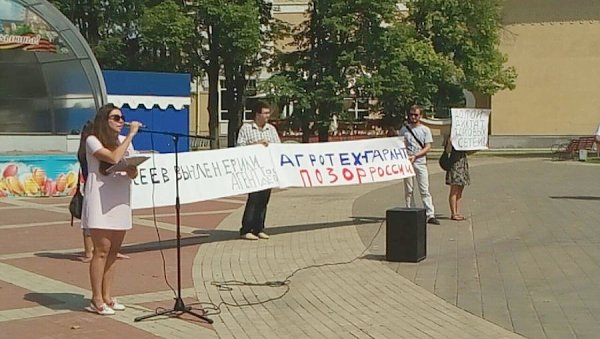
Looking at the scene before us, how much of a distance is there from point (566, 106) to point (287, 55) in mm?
18874

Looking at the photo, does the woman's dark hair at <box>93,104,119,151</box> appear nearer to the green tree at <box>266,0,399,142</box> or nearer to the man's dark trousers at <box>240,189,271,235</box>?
the man's dark trousers at <box>240,189,271,235</box>

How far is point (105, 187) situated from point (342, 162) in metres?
7.15

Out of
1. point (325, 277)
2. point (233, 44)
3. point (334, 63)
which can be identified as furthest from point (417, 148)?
point (334, 63)

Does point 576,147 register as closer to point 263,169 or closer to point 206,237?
point 263,169

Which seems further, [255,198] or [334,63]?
[334,63]

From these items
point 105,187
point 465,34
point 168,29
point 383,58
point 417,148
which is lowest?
point 417,148

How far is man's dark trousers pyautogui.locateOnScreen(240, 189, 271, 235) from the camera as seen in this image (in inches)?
514

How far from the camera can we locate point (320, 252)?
11969mm

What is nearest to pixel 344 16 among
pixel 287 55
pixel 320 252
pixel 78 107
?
pixel 287 55

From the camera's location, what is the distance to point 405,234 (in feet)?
35.7

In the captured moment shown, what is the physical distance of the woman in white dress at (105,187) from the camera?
7.62m

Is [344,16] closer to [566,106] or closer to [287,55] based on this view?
[287,55]

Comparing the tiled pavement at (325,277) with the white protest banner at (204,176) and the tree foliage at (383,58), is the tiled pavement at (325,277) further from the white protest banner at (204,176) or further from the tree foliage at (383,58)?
the tree foliage at (383,58)

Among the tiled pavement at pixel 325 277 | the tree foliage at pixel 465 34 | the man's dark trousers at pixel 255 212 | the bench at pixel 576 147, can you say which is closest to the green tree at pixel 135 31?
the tree foliage at pixel 465 34
